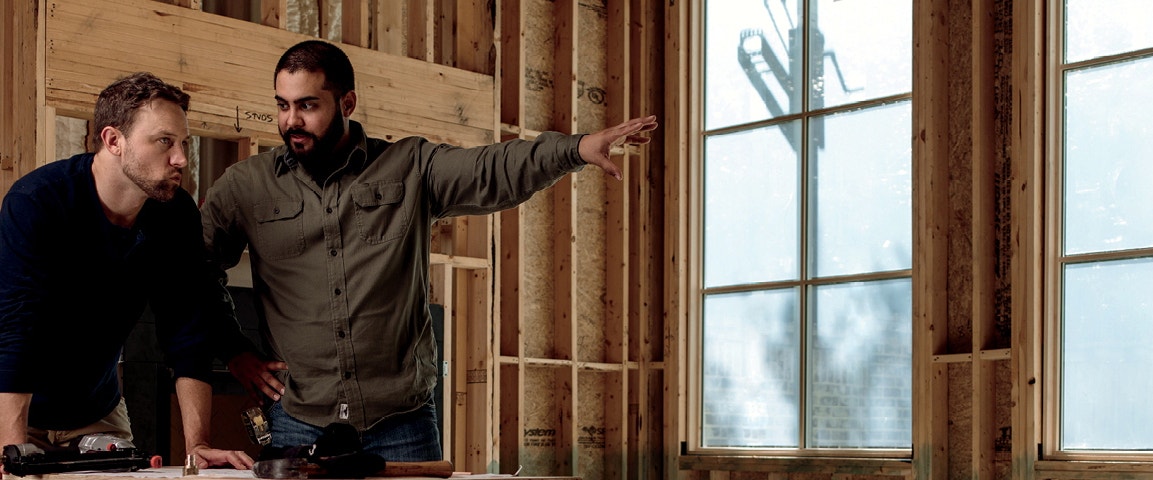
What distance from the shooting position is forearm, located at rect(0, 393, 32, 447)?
2414mm

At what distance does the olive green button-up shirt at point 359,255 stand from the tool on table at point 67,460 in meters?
0.54

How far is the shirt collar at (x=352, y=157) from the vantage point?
2.80m

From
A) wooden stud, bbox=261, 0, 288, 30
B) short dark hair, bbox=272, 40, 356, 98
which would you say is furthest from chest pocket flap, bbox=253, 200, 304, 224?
wooden stud, bbox=261, 0, 288, 30

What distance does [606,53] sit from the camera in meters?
9.09

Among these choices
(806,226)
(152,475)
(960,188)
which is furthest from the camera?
(806,226)

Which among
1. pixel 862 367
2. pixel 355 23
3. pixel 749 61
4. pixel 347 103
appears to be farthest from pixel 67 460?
pixel 749 61

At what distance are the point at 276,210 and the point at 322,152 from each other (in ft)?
0.56

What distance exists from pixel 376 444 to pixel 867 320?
5.37 metres

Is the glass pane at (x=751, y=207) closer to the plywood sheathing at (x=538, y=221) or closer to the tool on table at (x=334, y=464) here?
the plywood sheathing at (x=538, y=221)

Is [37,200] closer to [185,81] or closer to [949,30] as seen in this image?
[185,81]

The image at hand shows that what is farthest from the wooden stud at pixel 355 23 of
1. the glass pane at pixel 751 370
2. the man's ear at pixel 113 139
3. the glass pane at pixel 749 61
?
the man's ear at pixel 113 139

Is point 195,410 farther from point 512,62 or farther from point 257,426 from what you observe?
point 512,62

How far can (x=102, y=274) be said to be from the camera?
2568mm

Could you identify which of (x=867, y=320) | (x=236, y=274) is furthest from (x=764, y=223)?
(x=236, y=274)
